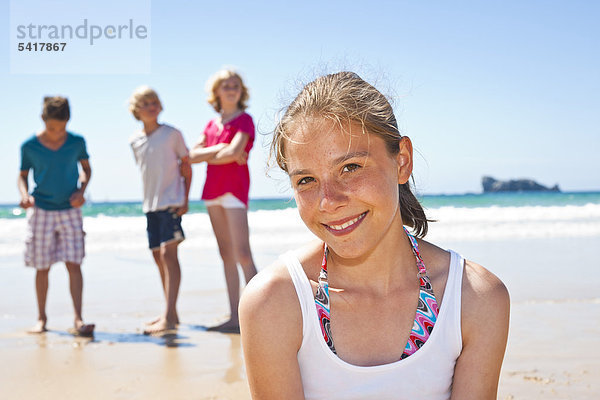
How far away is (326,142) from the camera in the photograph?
68.2 inches

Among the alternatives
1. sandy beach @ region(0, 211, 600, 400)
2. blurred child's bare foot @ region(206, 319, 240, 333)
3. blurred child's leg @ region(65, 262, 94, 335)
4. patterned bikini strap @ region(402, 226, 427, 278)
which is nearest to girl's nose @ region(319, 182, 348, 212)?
patterned bikini strap @ region(402, 226, 427, 278)

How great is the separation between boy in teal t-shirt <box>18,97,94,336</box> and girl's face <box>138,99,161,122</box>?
1.94ft

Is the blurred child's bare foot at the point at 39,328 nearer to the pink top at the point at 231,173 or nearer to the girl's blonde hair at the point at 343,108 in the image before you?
the pink top at the point at 231,173

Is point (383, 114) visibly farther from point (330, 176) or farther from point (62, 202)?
point (62, 202)

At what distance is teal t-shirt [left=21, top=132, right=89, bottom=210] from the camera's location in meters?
4.77

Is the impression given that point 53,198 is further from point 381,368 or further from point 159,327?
point 381,368

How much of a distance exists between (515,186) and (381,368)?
64.5 metres

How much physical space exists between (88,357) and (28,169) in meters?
1.96

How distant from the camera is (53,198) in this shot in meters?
4.78

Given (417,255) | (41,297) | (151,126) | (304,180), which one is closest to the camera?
(304,180)

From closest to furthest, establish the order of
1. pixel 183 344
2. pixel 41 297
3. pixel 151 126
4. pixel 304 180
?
pixel 304 180
pixel 183 344
pixel 41 297
pixel 151 126

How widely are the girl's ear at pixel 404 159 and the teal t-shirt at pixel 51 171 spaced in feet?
12.0

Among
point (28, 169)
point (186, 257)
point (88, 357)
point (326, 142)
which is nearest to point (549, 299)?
point (88, 357)

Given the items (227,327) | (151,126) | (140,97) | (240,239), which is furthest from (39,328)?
(140,97)
